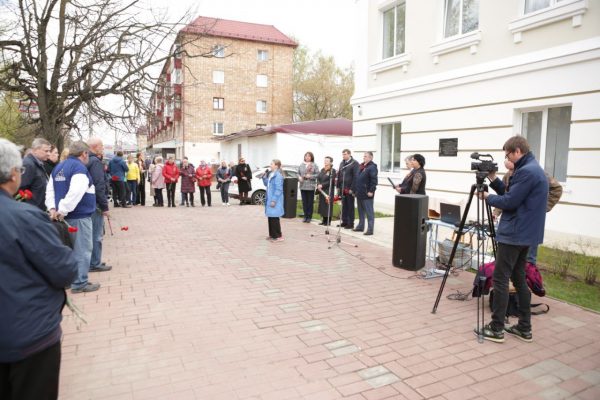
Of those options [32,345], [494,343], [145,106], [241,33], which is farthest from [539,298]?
[241,33]

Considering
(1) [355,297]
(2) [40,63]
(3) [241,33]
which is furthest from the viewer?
(3) [241,33]

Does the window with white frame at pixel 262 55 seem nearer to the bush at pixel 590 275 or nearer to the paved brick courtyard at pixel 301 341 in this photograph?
the paved brick courtyard at pixel 301 341

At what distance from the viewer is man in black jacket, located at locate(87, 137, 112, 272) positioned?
6.45 meters

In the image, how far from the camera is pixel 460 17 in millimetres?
11297

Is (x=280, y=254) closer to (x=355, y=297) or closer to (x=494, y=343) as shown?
(x=355, y=297)

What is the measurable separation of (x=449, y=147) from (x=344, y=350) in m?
8.75

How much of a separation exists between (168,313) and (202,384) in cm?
171

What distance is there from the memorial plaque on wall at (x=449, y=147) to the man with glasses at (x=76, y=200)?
894 centimetres

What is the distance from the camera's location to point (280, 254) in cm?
795

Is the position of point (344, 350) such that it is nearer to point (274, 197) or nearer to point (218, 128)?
point (274, 197)

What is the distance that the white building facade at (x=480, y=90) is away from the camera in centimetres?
839

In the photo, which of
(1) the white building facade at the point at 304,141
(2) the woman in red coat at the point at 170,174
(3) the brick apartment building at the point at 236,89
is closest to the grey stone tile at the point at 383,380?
(2) the woman in red coat at the point at 170,174

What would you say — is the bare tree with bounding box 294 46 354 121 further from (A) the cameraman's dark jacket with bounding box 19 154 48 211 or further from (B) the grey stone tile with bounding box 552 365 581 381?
(B) the grey stone tile with bounding box 552 365 581 381

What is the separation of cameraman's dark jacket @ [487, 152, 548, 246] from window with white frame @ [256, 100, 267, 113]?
→ 127 ft
